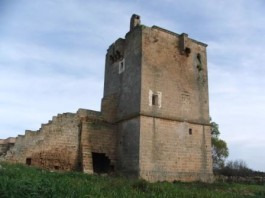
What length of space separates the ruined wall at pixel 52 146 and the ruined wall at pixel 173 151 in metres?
3.80

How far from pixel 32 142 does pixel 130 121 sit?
16.8ft

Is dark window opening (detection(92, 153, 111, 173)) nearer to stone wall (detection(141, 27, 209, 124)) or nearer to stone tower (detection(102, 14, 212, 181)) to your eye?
stone tower (detection(102, 14, 212, 181))

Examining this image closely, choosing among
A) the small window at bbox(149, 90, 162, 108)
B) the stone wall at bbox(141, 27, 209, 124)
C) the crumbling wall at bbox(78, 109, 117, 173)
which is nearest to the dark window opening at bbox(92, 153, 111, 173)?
the crumbling wall at bbox(78, 109, 117, 173)

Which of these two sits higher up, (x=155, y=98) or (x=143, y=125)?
(x=155, y=98)

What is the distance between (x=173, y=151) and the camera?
16734mm

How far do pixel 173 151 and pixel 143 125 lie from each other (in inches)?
86.3

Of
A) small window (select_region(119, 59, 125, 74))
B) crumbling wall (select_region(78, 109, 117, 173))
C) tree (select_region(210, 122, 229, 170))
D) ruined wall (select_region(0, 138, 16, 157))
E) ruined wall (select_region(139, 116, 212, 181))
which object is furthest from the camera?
tree (select_region(210, 122, 229, 170))

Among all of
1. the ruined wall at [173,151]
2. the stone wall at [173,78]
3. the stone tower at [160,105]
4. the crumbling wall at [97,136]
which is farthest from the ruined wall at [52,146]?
the stone wall at [173,78]

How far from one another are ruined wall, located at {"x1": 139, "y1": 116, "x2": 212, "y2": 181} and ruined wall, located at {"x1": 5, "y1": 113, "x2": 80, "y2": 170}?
12.5 ft

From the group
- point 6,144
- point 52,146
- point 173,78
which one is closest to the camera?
point 52,146

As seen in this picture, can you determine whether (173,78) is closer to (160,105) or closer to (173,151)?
(160,105)

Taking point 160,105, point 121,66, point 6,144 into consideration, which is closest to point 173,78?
point 160,105

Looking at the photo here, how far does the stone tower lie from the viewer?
1622cm

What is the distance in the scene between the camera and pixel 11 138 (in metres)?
17.1
